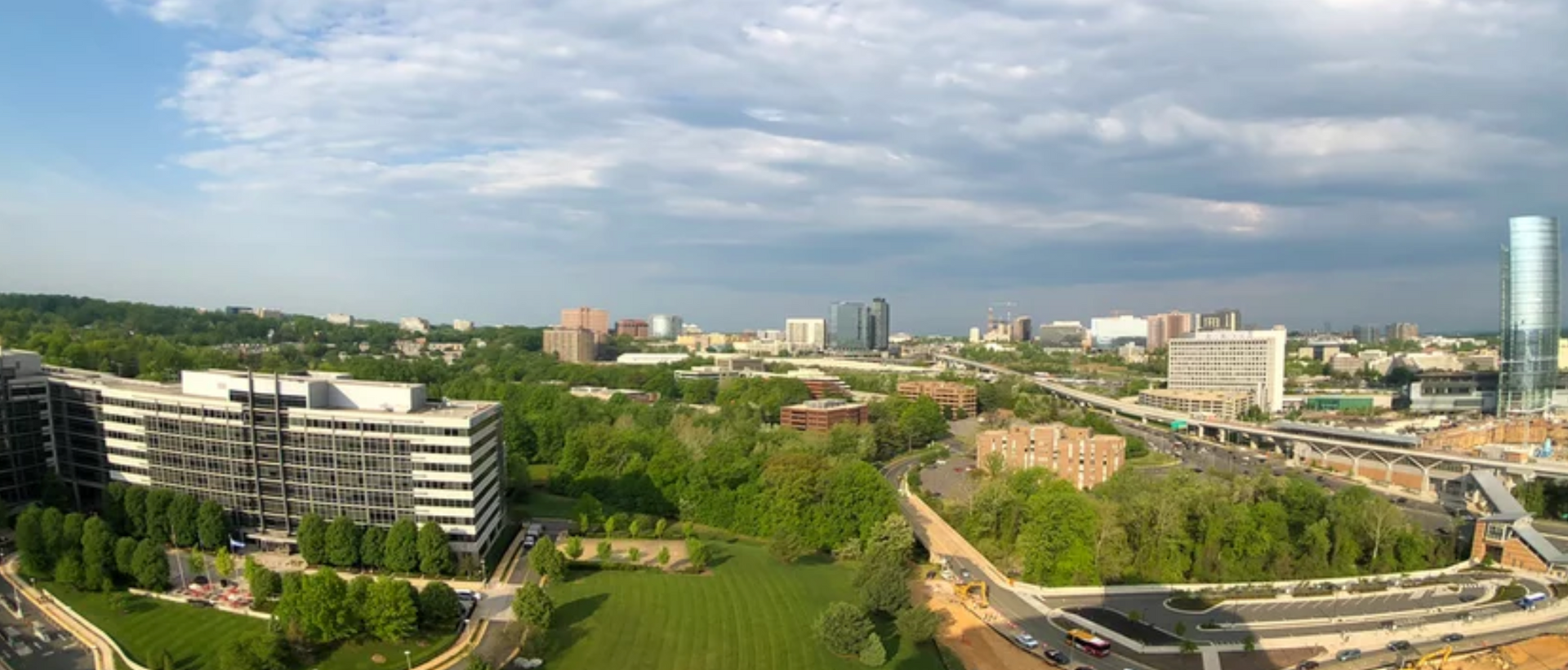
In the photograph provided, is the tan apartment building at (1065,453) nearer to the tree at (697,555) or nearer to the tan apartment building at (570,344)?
the tree at (697,555)

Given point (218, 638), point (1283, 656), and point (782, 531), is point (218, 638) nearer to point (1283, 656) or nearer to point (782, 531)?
point (782, 531)

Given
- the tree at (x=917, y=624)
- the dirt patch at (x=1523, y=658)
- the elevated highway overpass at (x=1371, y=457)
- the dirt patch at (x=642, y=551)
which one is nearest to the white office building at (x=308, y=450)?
the dirt patch at (x=642, y=551)

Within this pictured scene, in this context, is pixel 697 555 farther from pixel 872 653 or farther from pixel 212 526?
pixel 212 526

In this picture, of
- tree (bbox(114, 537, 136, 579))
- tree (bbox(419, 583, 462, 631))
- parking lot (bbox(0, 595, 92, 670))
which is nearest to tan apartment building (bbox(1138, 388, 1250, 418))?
tree (bbox(419, 583, 462, 631))

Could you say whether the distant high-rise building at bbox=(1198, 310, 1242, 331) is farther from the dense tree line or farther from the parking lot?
the parking lot

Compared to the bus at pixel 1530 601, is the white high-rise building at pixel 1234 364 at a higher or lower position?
higher
